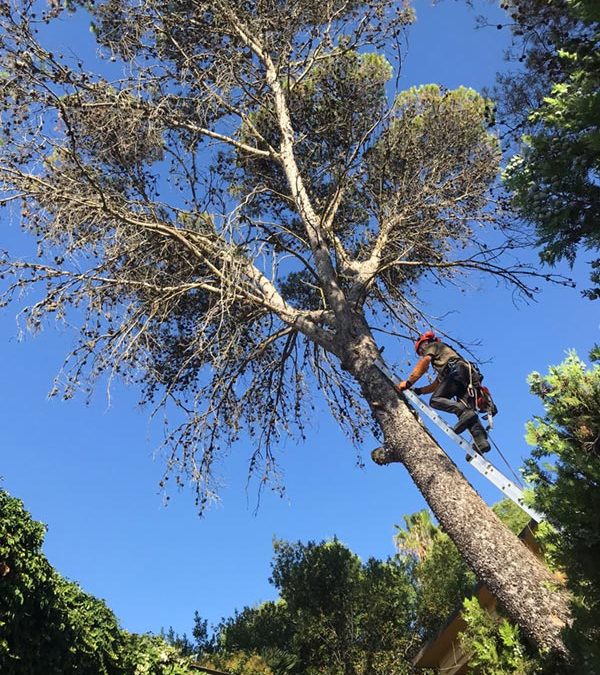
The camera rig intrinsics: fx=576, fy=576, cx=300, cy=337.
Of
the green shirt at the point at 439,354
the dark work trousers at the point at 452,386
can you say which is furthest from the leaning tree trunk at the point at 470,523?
the green shirt at the point at 439,354

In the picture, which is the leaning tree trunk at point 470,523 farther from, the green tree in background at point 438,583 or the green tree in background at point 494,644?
the green tree in background at point 438,583

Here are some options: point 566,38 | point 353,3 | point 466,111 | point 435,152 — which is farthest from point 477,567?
point 353,3

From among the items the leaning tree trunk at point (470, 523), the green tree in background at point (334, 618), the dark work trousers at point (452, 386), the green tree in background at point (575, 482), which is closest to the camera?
the green tree in background at point (575, 482)

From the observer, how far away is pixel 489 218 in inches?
316

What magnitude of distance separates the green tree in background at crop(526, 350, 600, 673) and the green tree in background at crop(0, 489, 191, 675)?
164 inches

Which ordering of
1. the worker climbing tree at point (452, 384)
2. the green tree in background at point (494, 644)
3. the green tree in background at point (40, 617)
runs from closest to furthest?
the green tree in background at point (494, 644) < the green tree in background at point (40, 617) < the worker climbing tree at point (452, 384)

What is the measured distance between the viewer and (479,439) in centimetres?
545

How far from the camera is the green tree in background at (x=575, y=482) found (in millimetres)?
2904

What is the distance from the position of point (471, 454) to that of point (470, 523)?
2.70ft

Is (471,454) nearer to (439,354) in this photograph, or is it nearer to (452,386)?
(452,386)

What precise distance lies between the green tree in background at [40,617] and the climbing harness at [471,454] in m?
3.64

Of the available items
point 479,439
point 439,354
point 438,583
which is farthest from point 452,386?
point 438,583

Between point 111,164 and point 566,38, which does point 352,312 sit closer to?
point 566,38

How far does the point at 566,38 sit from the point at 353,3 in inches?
205
